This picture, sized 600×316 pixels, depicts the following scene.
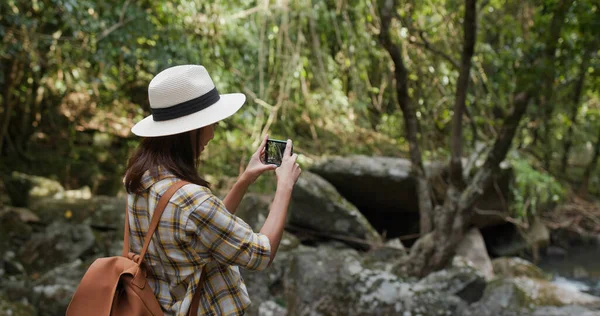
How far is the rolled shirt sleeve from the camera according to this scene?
61.7 inches

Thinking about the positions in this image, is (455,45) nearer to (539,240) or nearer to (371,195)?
(371,195)

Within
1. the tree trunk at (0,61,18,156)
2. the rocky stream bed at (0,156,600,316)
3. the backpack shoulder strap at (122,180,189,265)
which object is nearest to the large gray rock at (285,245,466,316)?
the rocky stream bed at (0,156,600,316)

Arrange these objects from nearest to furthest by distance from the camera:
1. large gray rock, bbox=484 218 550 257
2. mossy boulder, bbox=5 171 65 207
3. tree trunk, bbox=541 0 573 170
A: tree trunk, bbox=541 0 573 170 → mossy boulder, bbox=5 171 65 207 → large gray rock, bbox=484 218 550 257

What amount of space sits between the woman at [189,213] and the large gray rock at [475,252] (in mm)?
4376

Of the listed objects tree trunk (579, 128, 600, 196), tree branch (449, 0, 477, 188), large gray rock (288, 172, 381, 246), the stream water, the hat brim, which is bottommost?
the stream water

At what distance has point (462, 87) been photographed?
14.2 ft

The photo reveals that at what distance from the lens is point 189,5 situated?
246 inches

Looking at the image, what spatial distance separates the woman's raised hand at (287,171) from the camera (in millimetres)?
1733

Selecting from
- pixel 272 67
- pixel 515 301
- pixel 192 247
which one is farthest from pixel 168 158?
pixel 272 67

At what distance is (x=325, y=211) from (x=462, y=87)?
1939 millimetres

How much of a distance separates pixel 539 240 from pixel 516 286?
408 cm

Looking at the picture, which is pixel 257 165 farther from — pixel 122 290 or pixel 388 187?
pixel 388 187

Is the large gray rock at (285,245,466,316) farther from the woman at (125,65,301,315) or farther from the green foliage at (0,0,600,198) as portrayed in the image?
the woman at (125,65,301,315)

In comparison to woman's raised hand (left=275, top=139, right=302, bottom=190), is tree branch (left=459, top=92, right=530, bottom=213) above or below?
below
